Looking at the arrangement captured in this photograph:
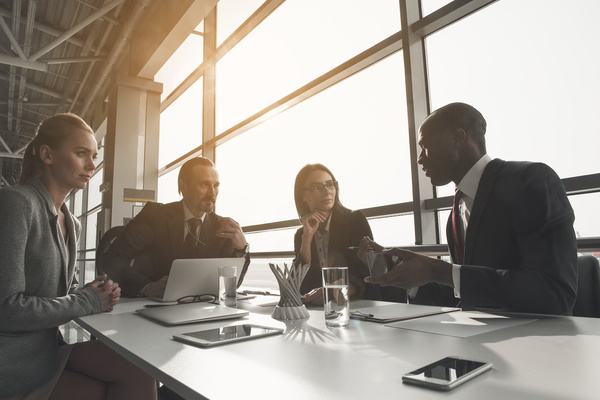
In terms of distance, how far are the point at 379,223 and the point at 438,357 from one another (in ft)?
7.67

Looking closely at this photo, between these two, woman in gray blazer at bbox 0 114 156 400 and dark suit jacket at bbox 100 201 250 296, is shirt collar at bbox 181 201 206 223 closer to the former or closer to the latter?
dark suit jacket at bbox 100 201 250 296

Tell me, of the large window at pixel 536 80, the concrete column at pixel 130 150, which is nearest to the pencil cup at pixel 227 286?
the large window at pixel 536 80

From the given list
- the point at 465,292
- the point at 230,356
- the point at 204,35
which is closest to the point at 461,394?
the point at 230,356

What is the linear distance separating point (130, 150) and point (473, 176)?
19.0 ft

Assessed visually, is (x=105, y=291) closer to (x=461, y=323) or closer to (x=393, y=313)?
(x=393, y=313)

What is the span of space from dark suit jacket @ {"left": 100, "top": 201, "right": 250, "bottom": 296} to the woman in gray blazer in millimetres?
773

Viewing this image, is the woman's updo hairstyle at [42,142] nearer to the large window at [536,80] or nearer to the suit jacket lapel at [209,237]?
the suit jacket lapel at [209,237]

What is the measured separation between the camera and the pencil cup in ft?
4.97

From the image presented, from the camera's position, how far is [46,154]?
150 centimetres

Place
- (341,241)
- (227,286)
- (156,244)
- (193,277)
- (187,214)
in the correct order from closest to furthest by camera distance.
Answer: (227,286), (193,277), (341,241), (156,244), (187,214)

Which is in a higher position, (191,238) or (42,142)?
(42,142)

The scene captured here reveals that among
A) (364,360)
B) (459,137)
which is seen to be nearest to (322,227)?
(459,137)

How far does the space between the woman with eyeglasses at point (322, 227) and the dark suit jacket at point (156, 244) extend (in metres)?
0.41

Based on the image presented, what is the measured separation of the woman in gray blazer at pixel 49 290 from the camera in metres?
1.14
